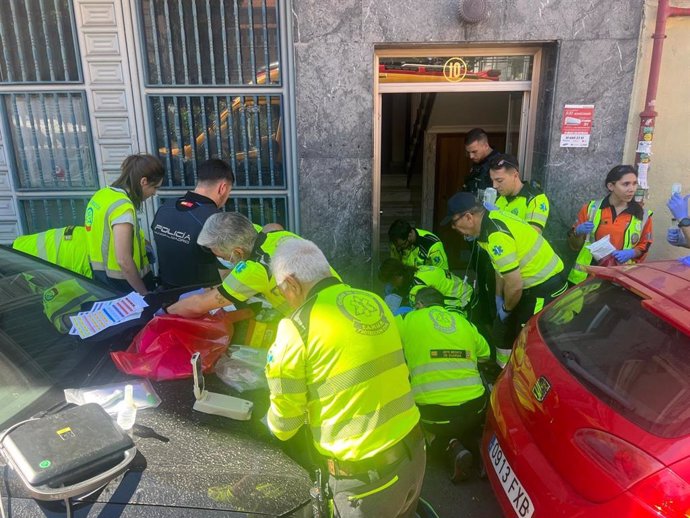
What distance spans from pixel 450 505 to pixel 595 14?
4.46 meters

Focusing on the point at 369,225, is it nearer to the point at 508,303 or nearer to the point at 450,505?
the point at 508,303

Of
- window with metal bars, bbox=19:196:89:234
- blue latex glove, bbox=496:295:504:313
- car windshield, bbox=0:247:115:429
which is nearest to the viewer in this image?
car windshield, bbox=0:247:115:429

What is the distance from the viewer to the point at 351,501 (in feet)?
6.28

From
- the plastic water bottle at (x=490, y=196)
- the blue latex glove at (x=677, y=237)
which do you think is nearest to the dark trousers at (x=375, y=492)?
the plastic water bottle at (x=490, y=196)

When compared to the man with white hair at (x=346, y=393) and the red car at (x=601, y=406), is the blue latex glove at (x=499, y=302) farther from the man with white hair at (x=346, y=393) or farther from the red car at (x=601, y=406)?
the man with white hair at (x=346, y=393)

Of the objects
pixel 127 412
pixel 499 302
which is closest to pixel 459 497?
pixel 499 302

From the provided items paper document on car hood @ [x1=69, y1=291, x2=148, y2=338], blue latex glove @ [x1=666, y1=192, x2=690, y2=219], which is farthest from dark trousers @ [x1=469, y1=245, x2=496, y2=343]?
paper document on car hood @ [x1=69, y1=291, x2=148, y2=338]

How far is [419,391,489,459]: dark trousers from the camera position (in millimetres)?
3117

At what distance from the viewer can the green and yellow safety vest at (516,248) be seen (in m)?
3.54

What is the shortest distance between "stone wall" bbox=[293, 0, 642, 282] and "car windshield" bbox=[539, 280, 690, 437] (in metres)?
2.89

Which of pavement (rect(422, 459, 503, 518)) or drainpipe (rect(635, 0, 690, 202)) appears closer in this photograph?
pavement (rect(422, 459, 503, 518))

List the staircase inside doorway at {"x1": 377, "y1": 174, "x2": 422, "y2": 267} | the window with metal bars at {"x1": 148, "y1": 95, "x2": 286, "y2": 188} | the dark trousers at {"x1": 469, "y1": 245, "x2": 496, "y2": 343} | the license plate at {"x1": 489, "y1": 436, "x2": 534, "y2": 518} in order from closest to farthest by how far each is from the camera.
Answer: the license plate at {"x1": 489, "y1": 436, "x2": 534, "y2": 518} → the dark trousers at {"x1": 469, "y1": 245, "x2": 496, "y2": 343} → the window with metal bars at {"x1": 148, "y1": 95, "x2": 286, "y2": 188} → the staircase inside doorway at {"x1": 377, "y1": 174, "x2": 422, "y2": 267}

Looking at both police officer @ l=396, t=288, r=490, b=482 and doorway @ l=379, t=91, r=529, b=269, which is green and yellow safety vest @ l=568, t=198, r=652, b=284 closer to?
police officer @ l=396, t=288, r=490, b=482

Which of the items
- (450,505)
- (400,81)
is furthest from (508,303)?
(400,81)
